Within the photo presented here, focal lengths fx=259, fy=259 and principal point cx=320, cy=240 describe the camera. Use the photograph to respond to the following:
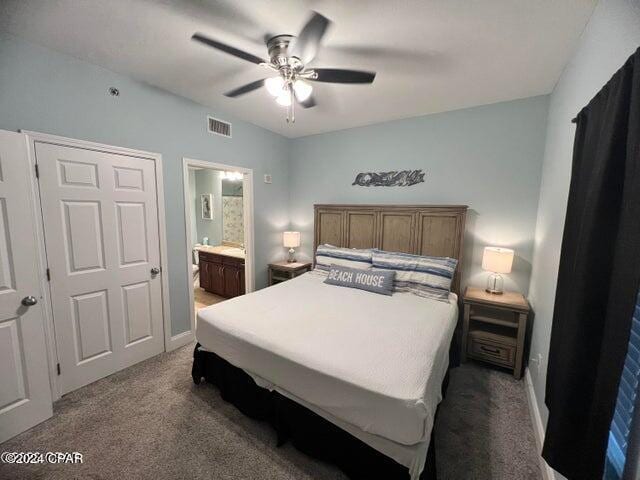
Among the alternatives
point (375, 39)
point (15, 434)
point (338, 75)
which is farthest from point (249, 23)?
point (15, 434)

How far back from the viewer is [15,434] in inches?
68.4

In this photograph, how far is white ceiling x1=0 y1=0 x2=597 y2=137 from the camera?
57.7 inches

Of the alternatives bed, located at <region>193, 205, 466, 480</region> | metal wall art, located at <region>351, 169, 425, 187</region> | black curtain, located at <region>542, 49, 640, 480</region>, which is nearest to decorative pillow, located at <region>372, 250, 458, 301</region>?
bed, located at <region>193, 205, 466, 480</region>

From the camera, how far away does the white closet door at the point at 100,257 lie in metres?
2.03

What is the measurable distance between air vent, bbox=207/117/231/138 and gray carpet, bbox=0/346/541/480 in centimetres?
266

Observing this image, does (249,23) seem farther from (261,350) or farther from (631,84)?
(261,350)

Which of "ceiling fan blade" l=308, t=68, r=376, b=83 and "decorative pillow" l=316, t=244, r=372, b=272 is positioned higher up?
"ceiling fan blade" l=308, t=68, r=376, b=83

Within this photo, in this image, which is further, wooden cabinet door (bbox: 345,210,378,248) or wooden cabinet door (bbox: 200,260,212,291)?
wooden cabinet door (bbox: 200,260,212,291)

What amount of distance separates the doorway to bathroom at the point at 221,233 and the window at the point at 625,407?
3292 millimetres

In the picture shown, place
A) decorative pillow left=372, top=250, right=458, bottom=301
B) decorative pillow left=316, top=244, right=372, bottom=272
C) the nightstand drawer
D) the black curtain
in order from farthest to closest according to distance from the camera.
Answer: decorative pillow left=316, top=244, right=372, bottom=272 < decorative pillow left=372, top=250, right=458, bottom=301 < the nightstand drawer < the black curtain

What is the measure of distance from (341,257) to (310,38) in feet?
7.46

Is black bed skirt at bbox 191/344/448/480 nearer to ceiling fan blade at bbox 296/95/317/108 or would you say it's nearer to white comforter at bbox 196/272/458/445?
white comforter at bbox 196/272/458/445

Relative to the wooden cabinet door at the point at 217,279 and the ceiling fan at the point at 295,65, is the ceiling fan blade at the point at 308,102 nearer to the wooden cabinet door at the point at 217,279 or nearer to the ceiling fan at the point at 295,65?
the ceiling fan at the point at 295,65

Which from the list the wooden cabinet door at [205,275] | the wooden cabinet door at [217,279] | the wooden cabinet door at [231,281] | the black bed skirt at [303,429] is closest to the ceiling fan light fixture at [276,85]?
the black bed skirt at [303,429]
